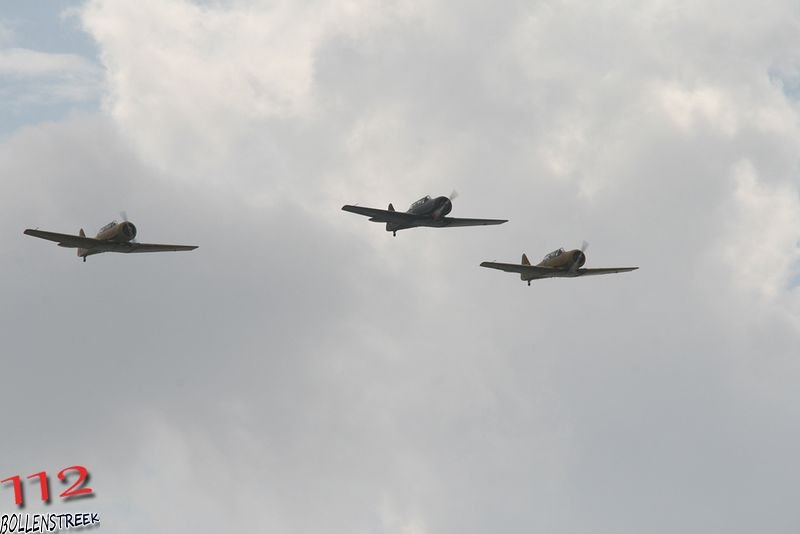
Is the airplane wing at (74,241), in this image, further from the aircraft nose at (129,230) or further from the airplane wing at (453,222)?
the airplane wing at (453,222)

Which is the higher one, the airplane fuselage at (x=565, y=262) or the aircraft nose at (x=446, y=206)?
the aircraft nose at (x=446, y=206)

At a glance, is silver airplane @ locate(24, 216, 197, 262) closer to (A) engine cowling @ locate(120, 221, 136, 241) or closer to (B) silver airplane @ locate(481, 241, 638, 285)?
(A) engine cowling @ locate(120, 221, 136, 241)

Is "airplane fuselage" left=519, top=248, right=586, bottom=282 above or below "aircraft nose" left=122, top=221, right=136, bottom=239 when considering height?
below

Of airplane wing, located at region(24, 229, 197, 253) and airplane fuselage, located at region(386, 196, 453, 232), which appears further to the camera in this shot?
airplane fuselage, located at region(386, 196, 453, 232)

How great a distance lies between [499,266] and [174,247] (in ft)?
101

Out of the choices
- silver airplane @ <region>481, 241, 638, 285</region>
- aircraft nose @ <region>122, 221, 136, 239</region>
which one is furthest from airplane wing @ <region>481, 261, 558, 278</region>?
aircraft nose @ <region>122, 221, 136, 239</region>

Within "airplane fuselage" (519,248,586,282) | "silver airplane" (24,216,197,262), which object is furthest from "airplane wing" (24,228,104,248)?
"airplane fuselage" (519,248,586,282)

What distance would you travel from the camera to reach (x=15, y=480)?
339ft

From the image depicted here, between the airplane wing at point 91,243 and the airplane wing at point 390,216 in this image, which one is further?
the airplane wing at point 390,216

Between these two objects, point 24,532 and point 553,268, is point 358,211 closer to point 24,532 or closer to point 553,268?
point 553,268

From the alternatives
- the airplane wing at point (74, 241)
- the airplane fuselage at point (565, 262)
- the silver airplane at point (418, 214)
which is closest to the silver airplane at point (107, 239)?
the airplane wing at point (74, 241)

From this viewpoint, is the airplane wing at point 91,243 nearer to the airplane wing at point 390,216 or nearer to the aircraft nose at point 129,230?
the aircraft nose at point 129,230

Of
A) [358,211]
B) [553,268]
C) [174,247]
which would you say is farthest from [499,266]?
[174,247]

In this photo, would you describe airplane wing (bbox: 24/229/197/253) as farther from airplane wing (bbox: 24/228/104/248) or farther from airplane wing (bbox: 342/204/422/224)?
airplane wing (bbox: 342/204/422/224)
